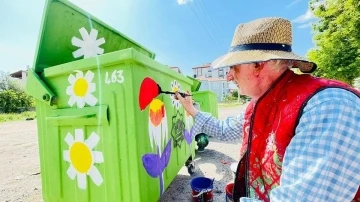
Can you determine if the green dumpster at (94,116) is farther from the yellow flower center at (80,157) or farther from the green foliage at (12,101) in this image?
the green foliage at (12,101)

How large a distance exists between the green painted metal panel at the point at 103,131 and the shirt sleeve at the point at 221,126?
0.37 metres

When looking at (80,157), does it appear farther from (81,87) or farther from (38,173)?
(38,173)

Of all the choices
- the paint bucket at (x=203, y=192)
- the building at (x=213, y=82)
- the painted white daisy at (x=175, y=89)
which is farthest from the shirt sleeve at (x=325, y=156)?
the building at (x=213, y=82)

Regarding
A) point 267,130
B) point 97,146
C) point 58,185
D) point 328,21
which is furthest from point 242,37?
point 328,21

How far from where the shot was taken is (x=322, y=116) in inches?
35.1

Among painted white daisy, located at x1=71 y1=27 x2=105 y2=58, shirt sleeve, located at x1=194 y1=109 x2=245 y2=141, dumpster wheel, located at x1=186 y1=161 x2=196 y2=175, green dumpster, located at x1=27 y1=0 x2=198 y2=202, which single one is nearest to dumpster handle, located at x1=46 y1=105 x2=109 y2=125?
green dumpster, located at x1=27 y1=0 x2=198 y2=202

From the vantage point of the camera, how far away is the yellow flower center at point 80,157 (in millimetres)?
1833

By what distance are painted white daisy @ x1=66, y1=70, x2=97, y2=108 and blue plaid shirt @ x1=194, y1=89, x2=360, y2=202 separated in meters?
1.35

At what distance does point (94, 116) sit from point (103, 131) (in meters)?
0.12

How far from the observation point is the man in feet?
2.79

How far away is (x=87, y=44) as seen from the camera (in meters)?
2.38

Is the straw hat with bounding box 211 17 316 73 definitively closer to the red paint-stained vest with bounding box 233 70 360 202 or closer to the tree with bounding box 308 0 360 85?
the red paint-stained vest with bounding box 233 70 360 202

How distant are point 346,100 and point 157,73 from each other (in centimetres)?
150

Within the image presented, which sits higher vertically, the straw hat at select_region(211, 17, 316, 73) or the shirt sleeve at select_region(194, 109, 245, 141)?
the straw hat at select_region(211, 17, 316, 73)
